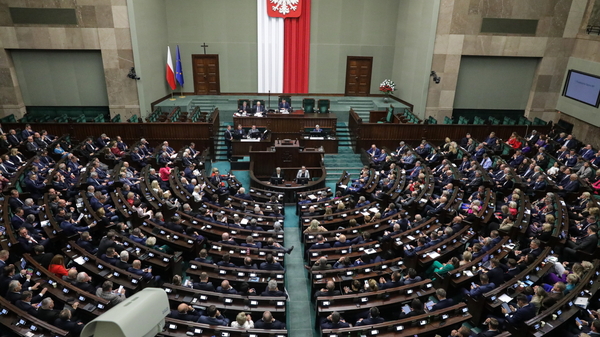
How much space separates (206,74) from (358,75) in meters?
8.43

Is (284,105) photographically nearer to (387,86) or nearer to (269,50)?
(269,50)

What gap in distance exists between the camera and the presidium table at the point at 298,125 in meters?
16.2

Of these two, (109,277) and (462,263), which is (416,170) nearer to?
(462,263)

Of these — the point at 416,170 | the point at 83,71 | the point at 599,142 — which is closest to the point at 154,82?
the point at 83,71

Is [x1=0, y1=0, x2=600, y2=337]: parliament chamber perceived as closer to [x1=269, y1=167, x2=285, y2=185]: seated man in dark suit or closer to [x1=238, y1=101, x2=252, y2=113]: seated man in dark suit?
[x1=269, y1=167, x2=285, y2=185]: seated man in dark suit

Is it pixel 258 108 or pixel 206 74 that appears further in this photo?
pixel 206 74

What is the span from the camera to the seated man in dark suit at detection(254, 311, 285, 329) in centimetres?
630

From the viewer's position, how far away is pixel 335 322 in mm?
6434

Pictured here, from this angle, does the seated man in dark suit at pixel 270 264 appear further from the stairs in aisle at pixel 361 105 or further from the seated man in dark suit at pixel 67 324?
the stairs in aisle at pixel 361 105

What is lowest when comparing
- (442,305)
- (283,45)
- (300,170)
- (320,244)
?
(300,170)

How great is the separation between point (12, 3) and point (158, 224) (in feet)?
46.8

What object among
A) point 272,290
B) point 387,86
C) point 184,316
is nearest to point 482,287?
point 272,290

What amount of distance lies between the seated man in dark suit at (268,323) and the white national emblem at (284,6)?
1758 cm

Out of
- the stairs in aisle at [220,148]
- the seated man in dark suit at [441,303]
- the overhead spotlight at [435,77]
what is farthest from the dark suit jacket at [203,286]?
the overhead spotlight at [435,77]
